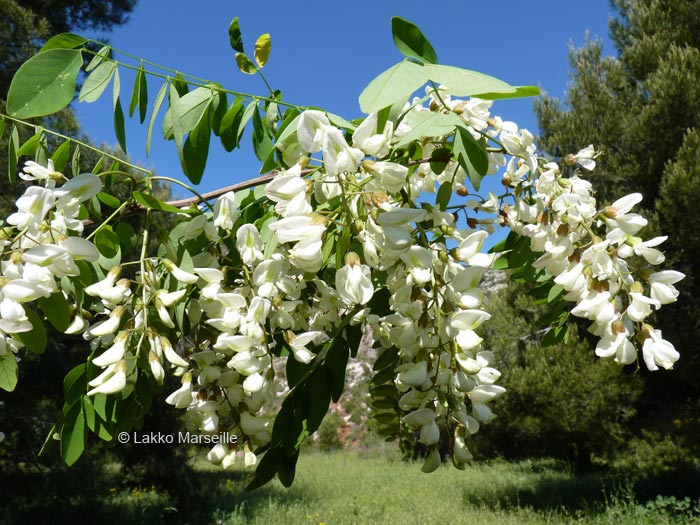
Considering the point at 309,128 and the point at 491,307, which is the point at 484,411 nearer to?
the point at 309,128

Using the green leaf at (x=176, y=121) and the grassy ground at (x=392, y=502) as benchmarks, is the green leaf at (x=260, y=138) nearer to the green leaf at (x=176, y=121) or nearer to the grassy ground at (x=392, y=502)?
the green leaf at (x=176, y=121)

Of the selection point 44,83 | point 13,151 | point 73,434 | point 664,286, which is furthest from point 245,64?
point 664,286

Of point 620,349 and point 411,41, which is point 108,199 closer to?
point 411,41

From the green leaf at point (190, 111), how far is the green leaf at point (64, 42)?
0.14 m

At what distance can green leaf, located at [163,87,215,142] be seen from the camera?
78cm

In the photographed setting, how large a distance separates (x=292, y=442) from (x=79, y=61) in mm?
565

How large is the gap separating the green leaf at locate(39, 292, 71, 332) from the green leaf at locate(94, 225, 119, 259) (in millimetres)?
92

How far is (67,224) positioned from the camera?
66cm

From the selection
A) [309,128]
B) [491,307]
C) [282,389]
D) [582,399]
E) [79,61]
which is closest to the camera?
[309,128]

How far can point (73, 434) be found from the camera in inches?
31.7

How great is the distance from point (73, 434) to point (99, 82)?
505 mm

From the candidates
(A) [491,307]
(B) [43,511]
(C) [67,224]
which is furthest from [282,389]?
(A) [491,307]

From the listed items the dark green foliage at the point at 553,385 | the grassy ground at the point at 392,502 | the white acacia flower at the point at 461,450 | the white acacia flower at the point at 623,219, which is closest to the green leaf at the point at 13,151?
the white acacia flower at the point at 461,450

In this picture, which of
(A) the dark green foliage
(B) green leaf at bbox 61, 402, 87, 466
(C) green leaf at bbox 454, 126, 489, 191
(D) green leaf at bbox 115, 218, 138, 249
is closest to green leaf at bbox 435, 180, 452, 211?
(C) green leaf at bbox 454, 126, 489, 191
